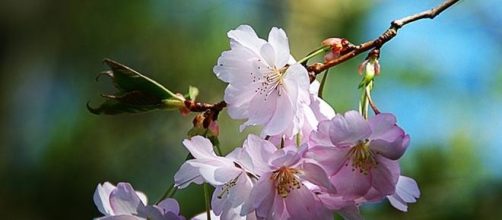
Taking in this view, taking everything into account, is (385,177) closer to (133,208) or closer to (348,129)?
(348,129)

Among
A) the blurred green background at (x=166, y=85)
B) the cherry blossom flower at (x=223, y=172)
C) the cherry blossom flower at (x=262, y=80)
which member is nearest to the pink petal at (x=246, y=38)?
the cherry blossom flower at (x=262, y=80)

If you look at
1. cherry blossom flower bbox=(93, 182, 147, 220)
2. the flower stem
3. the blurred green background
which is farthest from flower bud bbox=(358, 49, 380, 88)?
the blurred green background

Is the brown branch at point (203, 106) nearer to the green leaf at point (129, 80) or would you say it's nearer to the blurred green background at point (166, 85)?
the green leaf at point (129, 80)

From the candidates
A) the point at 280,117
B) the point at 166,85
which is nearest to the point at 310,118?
the point at 280,117

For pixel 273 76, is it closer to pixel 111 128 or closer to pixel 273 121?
pixel 273 121

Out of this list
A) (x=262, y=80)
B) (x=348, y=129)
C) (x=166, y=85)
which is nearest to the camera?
(x=348, y=129)

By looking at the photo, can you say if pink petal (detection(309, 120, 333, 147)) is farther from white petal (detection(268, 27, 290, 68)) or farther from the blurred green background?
the blurred green background

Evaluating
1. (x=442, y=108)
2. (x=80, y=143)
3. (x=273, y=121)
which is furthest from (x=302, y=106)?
(x=80, y=143)
